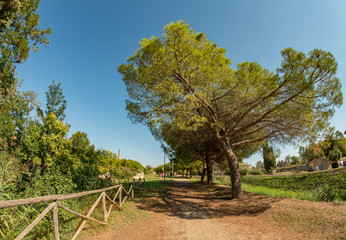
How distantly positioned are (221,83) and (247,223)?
6391mm

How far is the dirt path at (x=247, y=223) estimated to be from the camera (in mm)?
4574

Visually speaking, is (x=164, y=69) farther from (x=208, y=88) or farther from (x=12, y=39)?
(x=12, y=39)

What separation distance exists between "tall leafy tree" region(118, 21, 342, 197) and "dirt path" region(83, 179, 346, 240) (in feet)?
9.08

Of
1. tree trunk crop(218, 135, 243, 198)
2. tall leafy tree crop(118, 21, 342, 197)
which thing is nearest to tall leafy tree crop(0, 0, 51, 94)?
tall leafy tree crop(118, 21, 342, 197)

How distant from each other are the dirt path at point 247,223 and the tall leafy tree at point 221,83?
277cm

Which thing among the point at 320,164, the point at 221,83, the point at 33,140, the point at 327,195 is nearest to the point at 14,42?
the point at 33,140

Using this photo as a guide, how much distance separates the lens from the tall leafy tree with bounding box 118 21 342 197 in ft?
22.7

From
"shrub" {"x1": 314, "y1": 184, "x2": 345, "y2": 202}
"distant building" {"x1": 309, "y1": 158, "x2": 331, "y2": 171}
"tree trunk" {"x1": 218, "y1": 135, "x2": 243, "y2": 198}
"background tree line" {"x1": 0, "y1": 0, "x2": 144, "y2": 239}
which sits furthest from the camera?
"distant building" {"x1": 309, "y1": 158, "x2": 331, "y2": 171}

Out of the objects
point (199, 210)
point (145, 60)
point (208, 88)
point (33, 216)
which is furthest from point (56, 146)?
point (208, 88)

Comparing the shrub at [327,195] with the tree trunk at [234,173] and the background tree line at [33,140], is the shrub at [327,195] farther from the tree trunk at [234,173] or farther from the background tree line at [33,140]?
the background tree line at [33,140]

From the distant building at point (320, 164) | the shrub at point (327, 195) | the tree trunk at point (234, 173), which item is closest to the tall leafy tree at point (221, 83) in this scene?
the tree trunk at point (234, 173)

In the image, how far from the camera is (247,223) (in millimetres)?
5723

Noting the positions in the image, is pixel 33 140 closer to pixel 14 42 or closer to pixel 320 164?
pixel 14 42

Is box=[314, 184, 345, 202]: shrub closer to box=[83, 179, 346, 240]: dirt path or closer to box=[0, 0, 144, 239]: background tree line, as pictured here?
box=[83, 179, 346, 240]: dirt path
